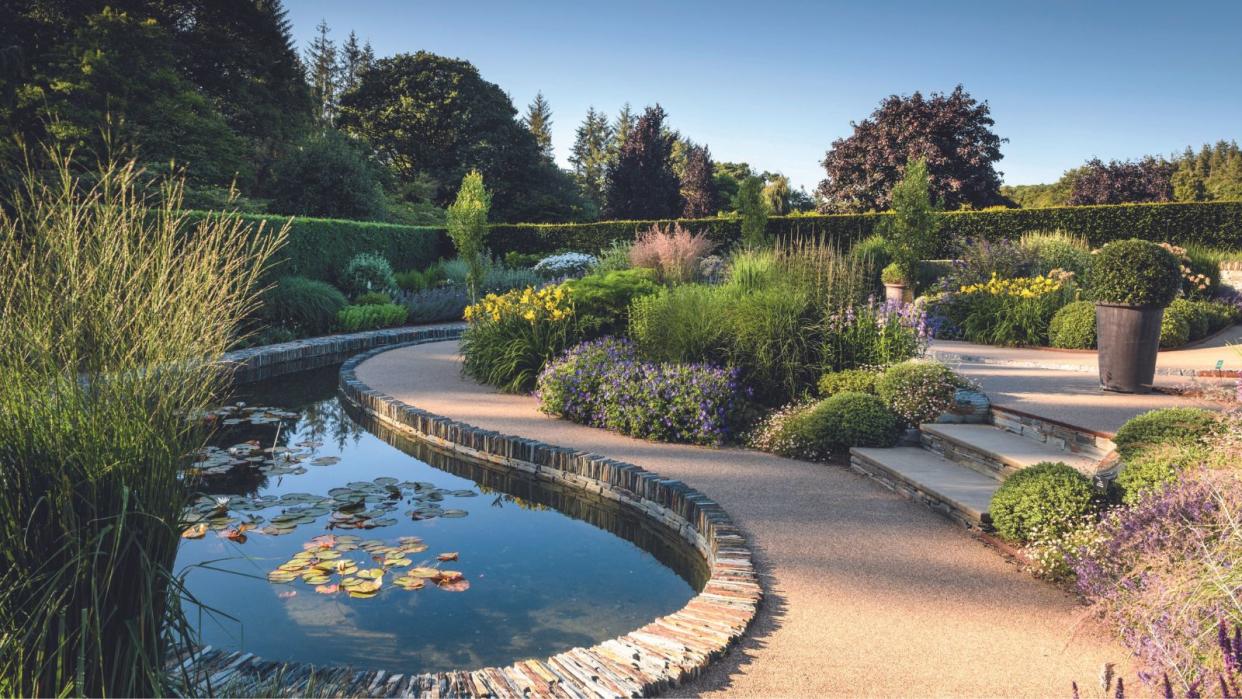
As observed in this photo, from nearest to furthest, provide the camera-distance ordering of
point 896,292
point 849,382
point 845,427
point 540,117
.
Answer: point 845,427, point 849,382, point 896,292, point 540,117

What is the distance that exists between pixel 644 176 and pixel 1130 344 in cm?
2393

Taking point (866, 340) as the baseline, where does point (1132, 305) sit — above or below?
above

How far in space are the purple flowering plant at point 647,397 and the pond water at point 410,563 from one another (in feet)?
3.54

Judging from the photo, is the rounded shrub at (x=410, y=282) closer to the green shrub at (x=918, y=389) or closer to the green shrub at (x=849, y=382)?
the green shrub at (x=849, y=382)

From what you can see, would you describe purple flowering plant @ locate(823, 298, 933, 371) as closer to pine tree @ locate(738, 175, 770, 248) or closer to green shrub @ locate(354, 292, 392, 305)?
pine tree @ locate(738, 175, 770, 248)

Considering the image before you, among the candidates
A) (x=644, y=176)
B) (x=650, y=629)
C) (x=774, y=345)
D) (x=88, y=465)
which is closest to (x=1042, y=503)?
(x=650, y=629)

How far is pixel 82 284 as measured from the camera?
192 cm

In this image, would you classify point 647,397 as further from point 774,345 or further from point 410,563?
point 410,563

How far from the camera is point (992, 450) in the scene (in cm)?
448

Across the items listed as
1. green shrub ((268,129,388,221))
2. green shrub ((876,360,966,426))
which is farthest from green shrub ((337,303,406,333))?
green shrub ((876,360,966,426))

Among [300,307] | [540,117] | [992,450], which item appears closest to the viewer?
[992,450]

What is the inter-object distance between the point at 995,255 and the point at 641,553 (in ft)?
34.5

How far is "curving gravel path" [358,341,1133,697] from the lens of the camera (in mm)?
2369

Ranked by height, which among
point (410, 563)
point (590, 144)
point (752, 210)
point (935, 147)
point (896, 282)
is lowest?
point (410, 563)
